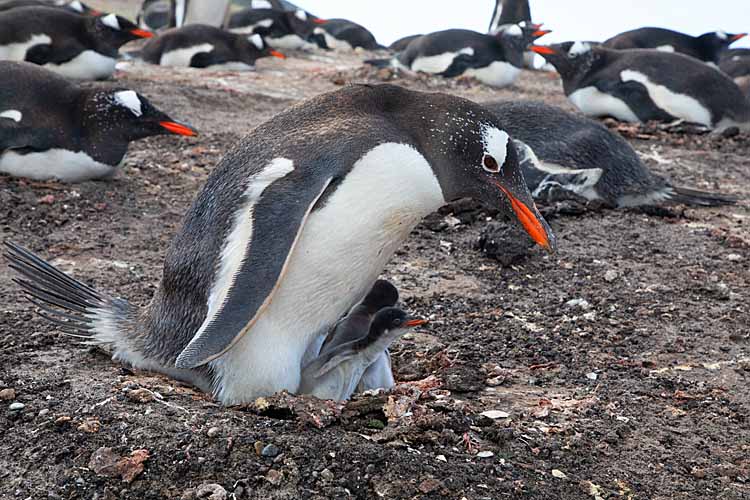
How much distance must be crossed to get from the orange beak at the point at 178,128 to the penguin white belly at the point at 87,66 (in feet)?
9.69

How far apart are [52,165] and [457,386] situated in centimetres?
290

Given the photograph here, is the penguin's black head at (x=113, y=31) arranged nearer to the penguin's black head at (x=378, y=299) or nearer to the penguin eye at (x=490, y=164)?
the penguin's black head at (x=378, y=299)

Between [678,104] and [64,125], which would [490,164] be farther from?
[678,104]

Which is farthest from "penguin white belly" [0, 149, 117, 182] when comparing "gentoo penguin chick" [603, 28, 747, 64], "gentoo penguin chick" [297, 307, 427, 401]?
"gentoo penguin chick" [603, 28, 747, 64]

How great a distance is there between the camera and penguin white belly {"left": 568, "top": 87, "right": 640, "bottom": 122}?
7150 millimetres

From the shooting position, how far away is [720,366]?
2.83 metres

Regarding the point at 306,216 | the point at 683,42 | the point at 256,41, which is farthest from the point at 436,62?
the point at 306,216

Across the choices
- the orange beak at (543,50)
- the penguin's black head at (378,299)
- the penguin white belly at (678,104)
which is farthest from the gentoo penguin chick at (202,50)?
the penguin's black head at (378,299)

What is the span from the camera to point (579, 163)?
459 cm

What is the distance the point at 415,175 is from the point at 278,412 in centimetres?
70

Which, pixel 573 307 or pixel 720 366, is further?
pixel 573 307

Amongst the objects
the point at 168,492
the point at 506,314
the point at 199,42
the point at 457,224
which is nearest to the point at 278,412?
the point at 168,492

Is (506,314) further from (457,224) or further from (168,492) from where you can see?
(168,492)

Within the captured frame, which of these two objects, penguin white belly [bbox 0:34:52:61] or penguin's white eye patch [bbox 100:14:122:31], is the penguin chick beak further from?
penguin's white eye patch [bbox 100:14:122:31]
